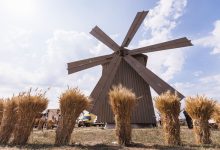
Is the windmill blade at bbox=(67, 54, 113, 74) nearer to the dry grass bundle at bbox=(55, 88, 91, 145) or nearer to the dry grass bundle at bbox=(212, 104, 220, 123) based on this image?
the dry grass bundle at bbox=(212, 104, 220, 123)

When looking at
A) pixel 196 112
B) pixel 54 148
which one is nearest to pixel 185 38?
pixel 196 112

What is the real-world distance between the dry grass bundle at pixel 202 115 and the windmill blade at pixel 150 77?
441 inches

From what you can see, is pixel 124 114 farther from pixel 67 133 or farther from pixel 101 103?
pixel 101 103

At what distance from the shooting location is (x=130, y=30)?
2477 centimetres

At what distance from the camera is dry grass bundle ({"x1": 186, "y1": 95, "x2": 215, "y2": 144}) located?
9.82 metres

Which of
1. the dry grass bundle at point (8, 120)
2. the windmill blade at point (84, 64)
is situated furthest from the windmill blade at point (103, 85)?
the dry grass bundle at point (8, 120)

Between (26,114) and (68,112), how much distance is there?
4.67ft

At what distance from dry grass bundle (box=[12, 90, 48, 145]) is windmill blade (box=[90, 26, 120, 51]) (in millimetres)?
14576

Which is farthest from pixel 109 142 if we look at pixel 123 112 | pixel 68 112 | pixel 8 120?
pixel 8 120

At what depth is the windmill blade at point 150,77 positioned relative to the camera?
842 inches

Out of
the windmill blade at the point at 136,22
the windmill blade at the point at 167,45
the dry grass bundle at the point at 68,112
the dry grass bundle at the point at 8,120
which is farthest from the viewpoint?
the windmill blade at the point at 136,22

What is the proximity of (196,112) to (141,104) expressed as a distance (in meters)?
12.8

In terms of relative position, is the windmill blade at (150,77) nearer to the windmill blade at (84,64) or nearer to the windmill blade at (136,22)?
the windmill blade at (84,64)

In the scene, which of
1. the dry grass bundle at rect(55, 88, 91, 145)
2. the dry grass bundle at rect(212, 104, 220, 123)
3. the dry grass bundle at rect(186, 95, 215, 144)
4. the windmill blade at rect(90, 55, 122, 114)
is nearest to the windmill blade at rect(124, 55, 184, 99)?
the windmill blade at rect(90, 55, 122, 114)
